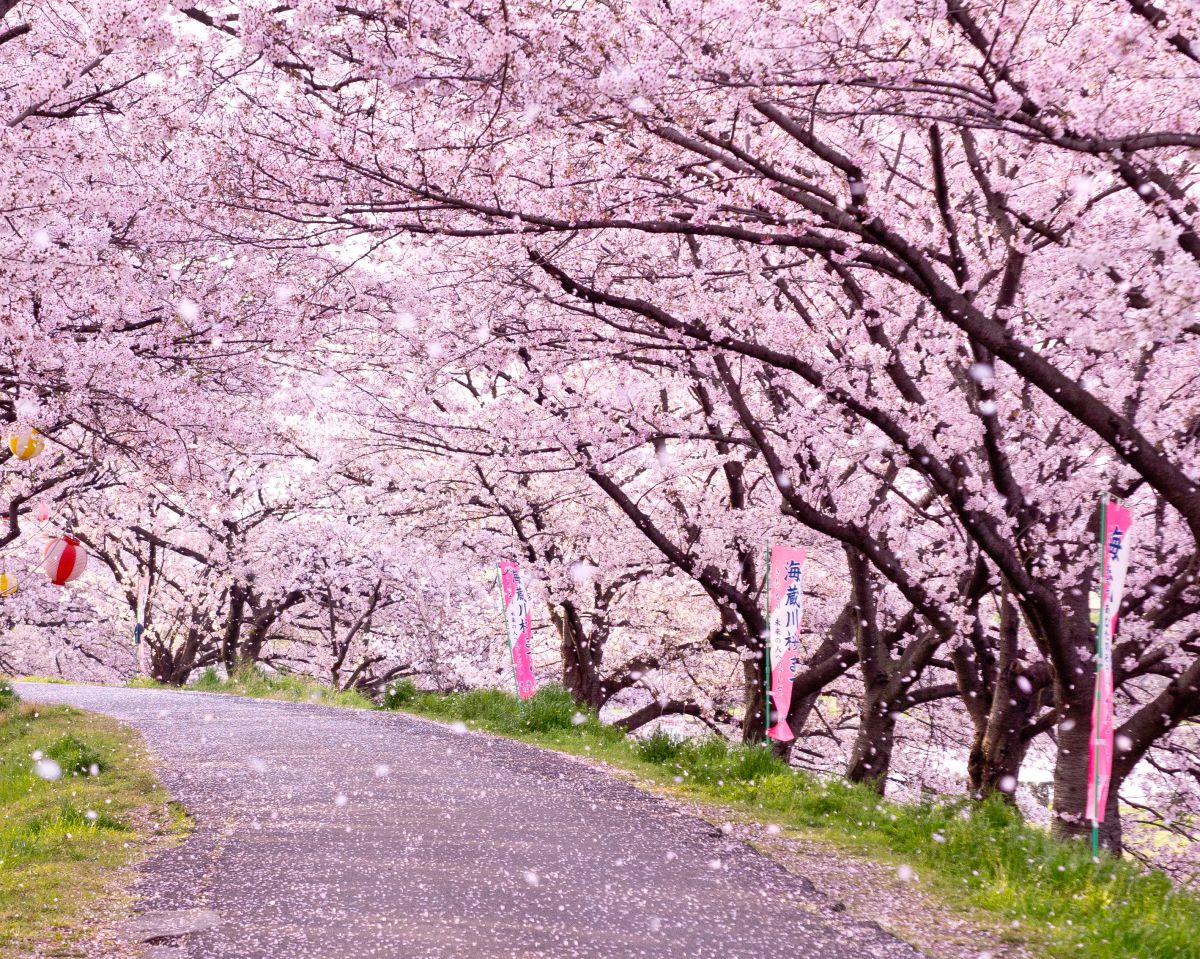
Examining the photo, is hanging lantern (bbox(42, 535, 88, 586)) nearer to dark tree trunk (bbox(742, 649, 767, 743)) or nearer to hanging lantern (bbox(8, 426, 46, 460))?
hanging lantern (bbox(8, 426, 46, 460))

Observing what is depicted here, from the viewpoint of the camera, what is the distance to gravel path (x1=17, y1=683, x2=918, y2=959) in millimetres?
5398

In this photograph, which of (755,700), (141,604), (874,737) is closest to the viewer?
(874,737)

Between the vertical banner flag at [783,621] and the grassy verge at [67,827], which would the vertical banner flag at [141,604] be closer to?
the grassy verge at [67,827]

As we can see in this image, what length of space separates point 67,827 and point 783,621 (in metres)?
7.21

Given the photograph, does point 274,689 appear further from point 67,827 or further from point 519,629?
point 67,827

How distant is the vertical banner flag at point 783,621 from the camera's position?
1193 cm

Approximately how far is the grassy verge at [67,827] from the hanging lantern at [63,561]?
210 centimetres

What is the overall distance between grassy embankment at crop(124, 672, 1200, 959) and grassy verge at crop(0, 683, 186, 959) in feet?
15.9

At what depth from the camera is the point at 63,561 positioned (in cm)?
1491

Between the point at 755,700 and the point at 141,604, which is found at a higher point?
the point at 755,700

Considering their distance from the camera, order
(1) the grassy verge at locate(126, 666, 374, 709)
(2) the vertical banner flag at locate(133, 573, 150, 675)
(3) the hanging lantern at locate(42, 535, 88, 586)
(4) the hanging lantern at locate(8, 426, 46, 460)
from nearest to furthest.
A: (4) the hanging lantern at locate(8, 426, 46, 460), (3) the hanging lantern at locate(42, 535, 88, 586), (1) the grassy verge at locate(126, 666, 374, 709), (2) the vertical banner flag at locate(133, 573, 150, 675)

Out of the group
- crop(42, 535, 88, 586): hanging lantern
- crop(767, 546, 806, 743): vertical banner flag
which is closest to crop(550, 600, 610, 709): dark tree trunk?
crop(42, 535, 88, 586): hanging lantern

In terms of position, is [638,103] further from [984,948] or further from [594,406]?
[594,406]

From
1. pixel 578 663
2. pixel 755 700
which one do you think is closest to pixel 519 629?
pixel 578 663
